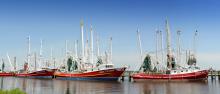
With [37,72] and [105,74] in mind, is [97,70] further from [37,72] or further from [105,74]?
[37,72]

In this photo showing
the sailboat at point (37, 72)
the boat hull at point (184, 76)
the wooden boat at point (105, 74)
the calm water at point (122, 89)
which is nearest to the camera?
the calm water at point (122, 89)

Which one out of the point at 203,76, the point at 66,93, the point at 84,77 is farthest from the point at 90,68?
the point at 66,93

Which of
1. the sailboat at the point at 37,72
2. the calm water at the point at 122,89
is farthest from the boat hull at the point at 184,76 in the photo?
the sailboat at the point at 37,72

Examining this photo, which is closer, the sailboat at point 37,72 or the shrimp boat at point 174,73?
the shrimp boat at point 174,73

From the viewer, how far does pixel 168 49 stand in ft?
352

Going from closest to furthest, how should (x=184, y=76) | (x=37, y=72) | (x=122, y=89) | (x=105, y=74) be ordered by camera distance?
(x=122, y=89), (x=184, y=76), (x=105, y=74), (x=37, y=72)

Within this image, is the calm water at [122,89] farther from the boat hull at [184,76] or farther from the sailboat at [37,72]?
the sailboat at [37,72]

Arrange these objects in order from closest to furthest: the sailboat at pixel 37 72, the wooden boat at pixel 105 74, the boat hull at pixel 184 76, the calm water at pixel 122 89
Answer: the calm water at pixel 122 89
the boat hull at pixel 184 76
the wooden boat at pixel 105 74
the sailboat at pixel 37 72

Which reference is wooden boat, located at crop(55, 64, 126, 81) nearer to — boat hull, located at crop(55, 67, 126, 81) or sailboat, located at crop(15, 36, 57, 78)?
boat hull, located at crop(55, 67, 126, 81)

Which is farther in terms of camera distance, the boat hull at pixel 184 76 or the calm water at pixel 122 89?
the boat hull at pixel 184 76

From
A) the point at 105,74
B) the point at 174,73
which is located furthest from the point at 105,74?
the point at 174,73

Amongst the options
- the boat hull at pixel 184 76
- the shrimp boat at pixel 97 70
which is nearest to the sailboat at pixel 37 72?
the shrimp boat at pixel 97 70

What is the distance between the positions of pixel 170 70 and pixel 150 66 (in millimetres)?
29069

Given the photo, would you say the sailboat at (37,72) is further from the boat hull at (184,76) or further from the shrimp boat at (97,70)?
the boat hull at (184,76)
